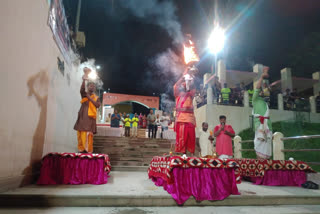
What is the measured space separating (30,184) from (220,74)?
650 inches

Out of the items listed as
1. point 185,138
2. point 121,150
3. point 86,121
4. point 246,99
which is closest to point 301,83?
Answer: point 246,99

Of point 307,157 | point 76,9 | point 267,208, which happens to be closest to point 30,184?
point 267,208

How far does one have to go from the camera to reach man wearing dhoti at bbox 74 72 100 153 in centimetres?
490

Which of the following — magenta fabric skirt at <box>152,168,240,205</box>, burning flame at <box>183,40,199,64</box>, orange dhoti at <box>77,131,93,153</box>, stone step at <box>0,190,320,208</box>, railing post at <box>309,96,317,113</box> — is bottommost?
stone step at <box>0,190,320,208</box>

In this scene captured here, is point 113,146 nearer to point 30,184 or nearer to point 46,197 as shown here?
point 30,184

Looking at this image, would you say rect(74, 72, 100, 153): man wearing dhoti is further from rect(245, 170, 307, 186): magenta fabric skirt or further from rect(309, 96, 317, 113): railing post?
rect(309, 96, 317, 113): railing post

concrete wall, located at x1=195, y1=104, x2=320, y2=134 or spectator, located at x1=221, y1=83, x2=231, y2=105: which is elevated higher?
spectator, located at x1=221, y1=83, x2=231, y2=105

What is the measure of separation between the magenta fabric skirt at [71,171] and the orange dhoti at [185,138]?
1667mm

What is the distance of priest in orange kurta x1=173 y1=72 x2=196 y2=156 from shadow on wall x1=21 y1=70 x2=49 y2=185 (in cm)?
273

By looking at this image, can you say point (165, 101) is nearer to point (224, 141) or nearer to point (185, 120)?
point (224, 141)

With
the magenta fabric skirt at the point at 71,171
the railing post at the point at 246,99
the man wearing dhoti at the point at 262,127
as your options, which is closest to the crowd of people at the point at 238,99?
the railing post at the point at 246,99

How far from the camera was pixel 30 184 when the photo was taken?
13.4 ft

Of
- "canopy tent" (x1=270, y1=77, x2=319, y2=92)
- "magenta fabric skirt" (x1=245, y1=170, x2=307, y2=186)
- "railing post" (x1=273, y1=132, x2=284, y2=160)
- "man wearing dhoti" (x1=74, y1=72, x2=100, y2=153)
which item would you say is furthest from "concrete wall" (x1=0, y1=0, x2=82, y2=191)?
"canopy tent" (x1=270, y1=77, x2=319, y2=92)

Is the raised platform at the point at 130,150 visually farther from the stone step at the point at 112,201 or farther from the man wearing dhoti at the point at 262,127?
the stone step at the point at 112,201
